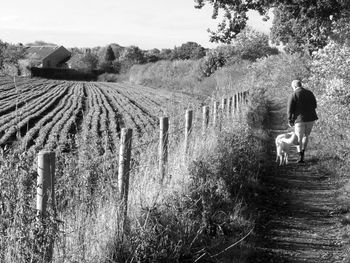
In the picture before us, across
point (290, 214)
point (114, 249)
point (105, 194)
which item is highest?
point (105, 194)

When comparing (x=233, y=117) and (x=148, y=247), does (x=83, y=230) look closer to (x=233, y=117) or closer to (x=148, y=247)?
(x=148, y=247)

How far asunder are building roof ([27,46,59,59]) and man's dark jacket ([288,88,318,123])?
10068cm

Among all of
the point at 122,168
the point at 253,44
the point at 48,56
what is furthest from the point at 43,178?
the point at 48,56

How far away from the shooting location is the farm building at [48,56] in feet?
347

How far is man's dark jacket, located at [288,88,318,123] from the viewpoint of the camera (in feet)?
38.9

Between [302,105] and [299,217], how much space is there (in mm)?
4777

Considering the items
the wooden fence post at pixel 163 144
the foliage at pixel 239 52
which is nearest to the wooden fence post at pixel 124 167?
the wooden fence post at pixel 163 144

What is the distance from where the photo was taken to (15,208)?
380cm

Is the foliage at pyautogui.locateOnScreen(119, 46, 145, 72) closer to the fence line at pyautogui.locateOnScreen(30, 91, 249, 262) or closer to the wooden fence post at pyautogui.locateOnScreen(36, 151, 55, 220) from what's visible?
the fence line at pyautogui.locateOnScreen(30, 91, 249, 262)

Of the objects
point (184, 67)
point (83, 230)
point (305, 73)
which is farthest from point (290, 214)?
point (184, 67)

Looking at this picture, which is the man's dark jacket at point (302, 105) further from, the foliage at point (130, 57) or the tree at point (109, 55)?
the tree at point (109, 55)

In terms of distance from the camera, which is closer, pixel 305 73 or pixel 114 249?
pixel 114 249

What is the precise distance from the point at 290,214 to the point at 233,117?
4.96m

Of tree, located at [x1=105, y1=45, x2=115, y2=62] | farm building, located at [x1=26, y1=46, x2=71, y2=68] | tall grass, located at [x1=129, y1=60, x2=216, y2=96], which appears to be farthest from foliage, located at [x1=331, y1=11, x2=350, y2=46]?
tree, located at [x1=105, y1=45, x2=115, y2=62]
